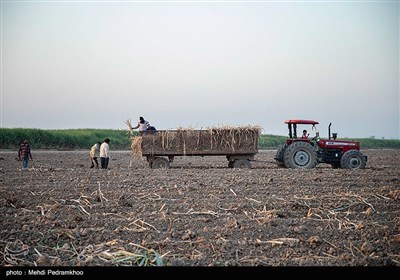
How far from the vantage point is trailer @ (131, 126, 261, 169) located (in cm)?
1739

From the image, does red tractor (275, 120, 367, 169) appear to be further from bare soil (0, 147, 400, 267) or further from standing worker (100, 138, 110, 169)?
standing worker (100, 138, 110, 169)

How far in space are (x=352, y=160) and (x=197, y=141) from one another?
5.83 m

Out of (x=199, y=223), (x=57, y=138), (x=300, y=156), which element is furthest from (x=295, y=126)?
(x=57, y=138)

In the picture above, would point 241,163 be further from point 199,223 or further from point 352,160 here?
point 199,223

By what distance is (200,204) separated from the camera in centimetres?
941

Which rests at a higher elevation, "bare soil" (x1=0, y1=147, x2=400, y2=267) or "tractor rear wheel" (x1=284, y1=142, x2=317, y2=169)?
"tractor rear wheel" (x1=284, y1=142, x2=317, y2=169)

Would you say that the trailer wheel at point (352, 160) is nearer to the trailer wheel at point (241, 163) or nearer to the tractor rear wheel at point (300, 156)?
the tractor rear wheel at point (300, 156)

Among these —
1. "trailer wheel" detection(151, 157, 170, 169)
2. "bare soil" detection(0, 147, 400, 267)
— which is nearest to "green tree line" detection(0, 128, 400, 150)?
"trailer wheel" detection(151, 157, 170, 169)

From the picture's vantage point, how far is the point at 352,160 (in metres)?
17.6

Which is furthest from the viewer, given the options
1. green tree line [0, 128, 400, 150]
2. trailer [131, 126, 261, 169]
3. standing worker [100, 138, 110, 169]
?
green tree line [0, 128, 400, 150]

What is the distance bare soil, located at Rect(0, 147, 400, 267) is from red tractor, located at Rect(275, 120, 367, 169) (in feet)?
14.1

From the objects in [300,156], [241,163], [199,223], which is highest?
[300,156]

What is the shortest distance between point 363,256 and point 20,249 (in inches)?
185
